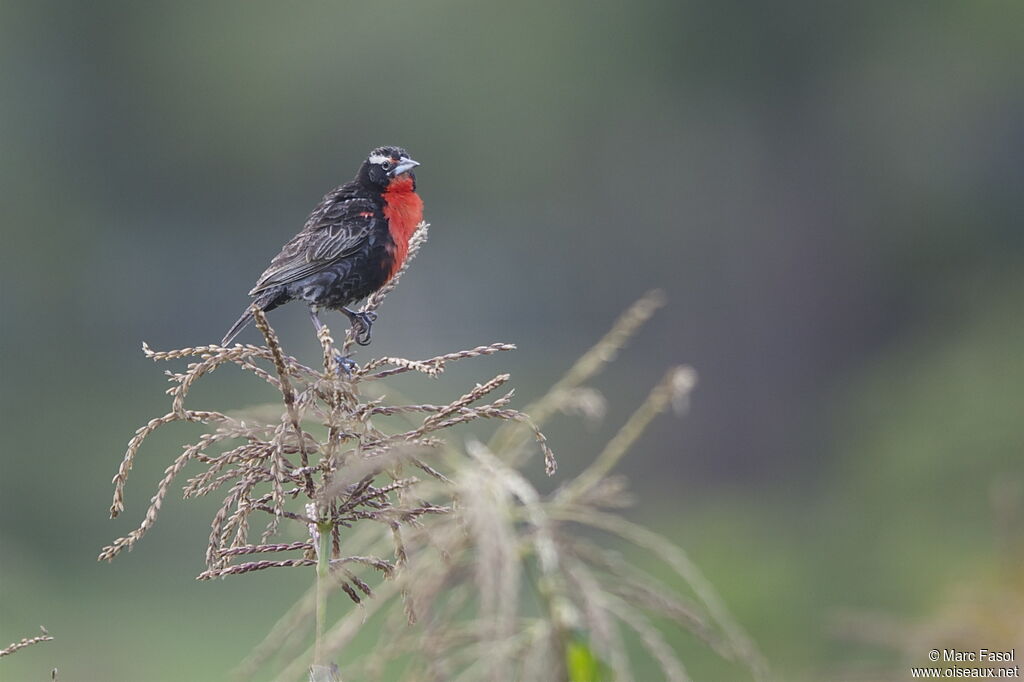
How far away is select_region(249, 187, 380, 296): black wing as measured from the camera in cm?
511

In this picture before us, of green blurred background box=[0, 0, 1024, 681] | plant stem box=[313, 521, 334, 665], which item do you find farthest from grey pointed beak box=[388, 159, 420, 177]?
green blurred background box=[0, 0, 1024, 681]

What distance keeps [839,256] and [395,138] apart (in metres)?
6.30

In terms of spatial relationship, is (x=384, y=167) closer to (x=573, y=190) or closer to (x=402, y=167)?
(x=402, y=167)

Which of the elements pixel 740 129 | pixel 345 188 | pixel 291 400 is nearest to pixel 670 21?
pixel 740 129

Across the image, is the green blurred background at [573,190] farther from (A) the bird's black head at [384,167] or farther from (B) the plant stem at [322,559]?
(B) the plant stem at [322,559]

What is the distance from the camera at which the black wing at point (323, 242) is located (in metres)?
5.11

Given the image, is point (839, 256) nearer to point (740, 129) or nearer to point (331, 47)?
point (740, 129)

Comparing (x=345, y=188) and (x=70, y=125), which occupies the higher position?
(x=70, y=125)

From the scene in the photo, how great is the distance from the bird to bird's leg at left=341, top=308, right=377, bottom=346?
11 centimetres

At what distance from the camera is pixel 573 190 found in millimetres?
20594

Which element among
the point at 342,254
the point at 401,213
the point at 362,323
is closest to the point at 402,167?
the point at 401,213

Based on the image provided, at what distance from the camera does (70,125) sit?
20.0 metres

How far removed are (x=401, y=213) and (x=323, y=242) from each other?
1.30 ft

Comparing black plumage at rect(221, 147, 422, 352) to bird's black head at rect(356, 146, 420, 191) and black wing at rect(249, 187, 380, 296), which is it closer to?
black wing at rect(249, 187, 380, 296)
